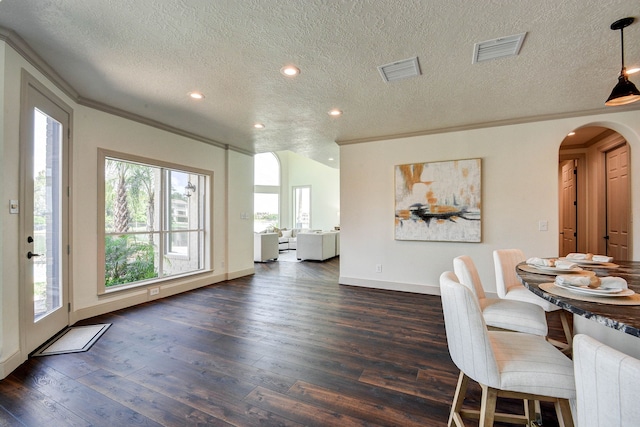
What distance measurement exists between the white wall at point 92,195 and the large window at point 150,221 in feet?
0.49

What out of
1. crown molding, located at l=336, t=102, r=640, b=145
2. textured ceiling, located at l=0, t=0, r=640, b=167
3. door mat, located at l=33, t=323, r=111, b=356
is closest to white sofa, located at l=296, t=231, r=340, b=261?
crown molding, located at l=336, t=102, r=640, b=145

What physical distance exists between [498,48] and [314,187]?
999 cm

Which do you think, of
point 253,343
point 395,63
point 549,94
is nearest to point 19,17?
point 395,63

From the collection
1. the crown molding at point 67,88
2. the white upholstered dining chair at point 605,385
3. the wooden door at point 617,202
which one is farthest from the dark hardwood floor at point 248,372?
the crown molding at point 67,88

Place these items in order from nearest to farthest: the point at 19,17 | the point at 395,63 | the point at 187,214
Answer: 1. the point at 19,17
2. the point at 395,63
3. the point at 187,214

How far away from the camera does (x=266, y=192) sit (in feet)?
39.2

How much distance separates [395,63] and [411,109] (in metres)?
1.19

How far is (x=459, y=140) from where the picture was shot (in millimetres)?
4285

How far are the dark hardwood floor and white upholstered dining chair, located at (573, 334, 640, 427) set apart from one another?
46.2 inches

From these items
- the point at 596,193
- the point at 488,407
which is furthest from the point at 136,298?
the point at 596,193

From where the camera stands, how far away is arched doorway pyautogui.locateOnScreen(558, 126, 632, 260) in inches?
158

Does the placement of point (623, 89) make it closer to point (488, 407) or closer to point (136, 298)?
point (488, 407)

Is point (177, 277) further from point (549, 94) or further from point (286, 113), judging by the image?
point (549, 94)

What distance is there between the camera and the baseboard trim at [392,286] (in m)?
4.42
